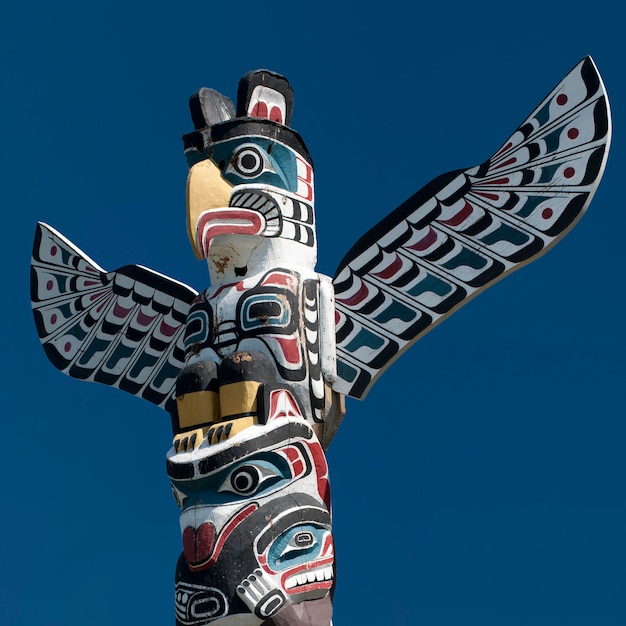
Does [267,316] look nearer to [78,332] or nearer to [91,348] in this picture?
[91,348]

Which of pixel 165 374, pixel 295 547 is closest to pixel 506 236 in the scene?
pixel 295 547

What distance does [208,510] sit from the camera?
27.7 feet

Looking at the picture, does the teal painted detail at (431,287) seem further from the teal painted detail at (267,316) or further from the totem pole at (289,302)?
the teal painted detail at (267,316)

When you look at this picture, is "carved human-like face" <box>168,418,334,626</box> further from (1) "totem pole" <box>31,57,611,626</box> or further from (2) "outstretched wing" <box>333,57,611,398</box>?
(2) "outstretched wing" <box>333,57,611,398</box>

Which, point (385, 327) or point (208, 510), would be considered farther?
point (385, 327)

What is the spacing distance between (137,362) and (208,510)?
279 centimetres

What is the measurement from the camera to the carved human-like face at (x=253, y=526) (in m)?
8.17

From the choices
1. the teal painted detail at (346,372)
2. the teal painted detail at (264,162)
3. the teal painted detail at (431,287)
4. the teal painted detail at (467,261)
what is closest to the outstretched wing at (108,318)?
the teal painted detail at (264,162)

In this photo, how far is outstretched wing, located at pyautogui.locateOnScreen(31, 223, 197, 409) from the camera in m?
10.9

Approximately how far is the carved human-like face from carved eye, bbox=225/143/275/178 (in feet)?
6.68

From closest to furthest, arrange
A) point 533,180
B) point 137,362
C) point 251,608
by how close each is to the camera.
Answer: point 251,608 < point 533,180 < point 137,362

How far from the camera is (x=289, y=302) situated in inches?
361

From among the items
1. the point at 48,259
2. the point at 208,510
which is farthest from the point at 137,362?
the point at 208,510

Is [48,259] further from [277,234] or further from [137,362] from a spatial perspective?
[277,234]
